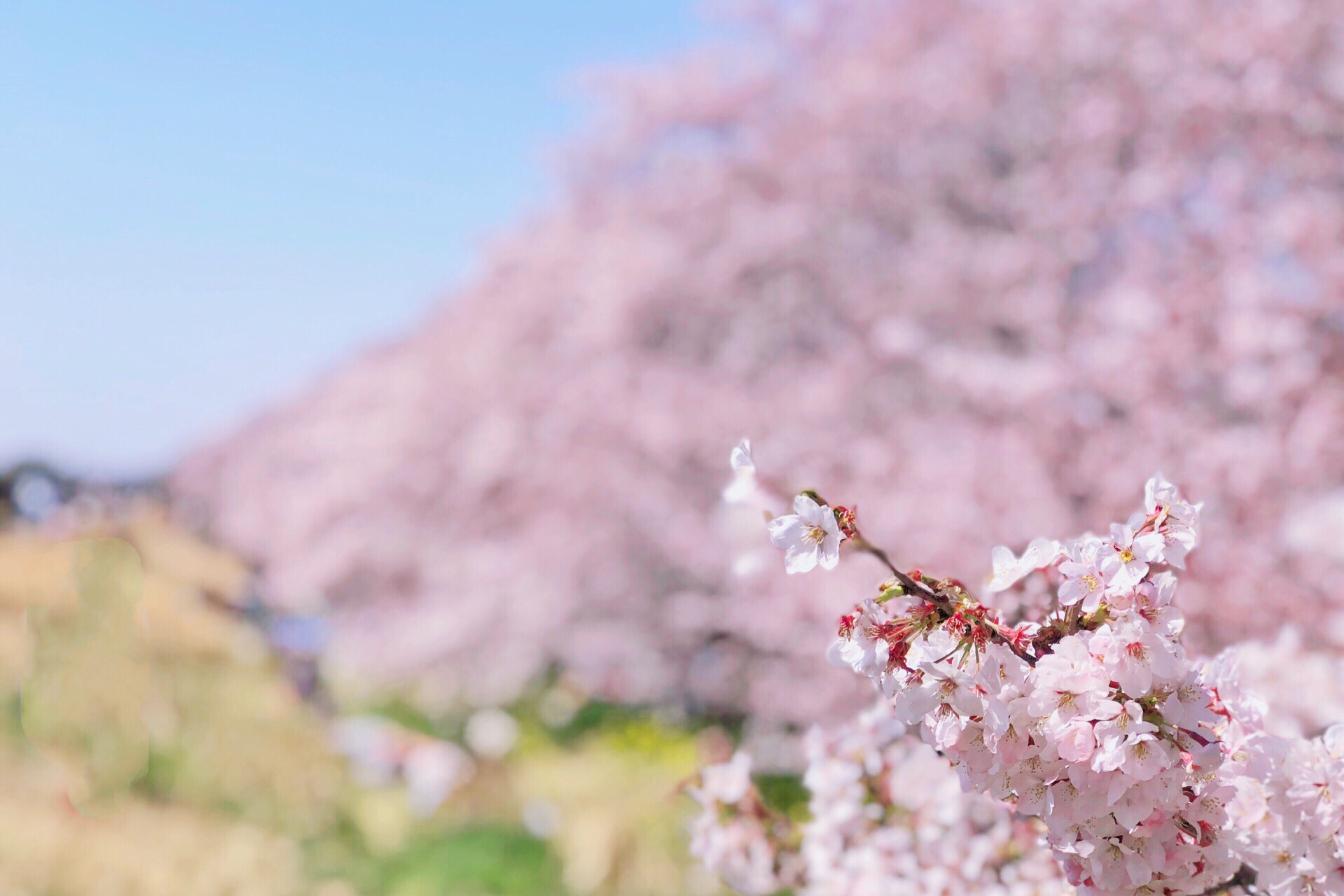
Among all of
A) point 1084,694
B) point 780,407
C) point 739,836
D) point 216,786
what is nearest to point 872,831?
point 739,836

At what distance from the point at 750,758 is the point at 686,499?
493 centimetres

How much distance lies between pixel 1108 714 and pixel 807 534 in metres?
0.28

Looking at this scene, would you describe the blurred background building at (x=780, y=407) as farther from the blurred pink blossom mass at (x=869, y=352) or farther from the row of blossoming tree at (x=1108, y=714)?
the row of blossoming tree at (x=1108, y=714)

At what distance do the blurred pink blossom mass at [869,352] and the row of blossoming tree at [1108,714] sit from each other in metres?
2.16

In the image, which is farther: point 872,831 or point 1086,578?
point 872,831

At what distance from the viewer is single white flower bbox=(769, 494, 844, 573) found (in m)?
0.86

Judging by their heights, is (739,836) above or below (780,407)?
below

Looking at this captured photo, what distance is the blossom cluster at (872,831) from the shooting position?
4.57 feet

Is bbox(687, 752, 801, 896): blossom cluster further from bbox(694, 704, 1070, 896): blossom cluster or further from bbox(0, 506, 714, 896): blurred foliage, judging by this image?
bbox(0, 506, 714, 896): blurred foliage

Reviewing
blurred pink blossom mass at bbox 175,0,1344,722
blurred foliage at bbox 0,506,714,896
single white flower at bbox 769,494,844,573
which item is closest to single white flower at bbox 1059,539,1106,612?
single white flower at bbox 769,494,844,573

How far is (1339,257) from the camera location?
4004 mm

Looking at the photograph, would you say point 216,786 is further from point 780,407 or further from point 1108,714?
point 1108,714

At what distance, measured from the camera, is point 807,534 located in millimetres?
877

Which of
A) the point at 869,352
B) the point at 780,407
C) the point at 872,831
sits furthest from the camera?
the point at 780,407
